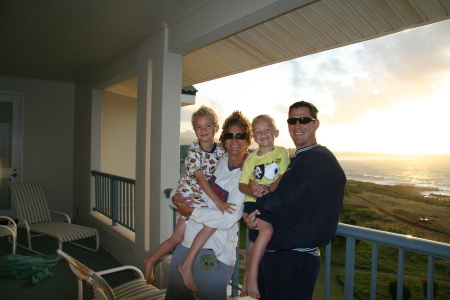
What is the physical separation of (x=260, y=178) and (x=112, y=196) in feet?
13.1

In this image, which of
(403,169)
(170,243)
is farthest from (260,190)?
(403,169)

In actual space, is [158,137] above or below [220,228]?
above

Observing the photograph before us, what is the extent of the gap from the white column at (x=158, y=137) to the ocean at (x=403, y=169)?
1.87 meters

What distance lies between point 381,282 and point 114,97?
36.4 feet

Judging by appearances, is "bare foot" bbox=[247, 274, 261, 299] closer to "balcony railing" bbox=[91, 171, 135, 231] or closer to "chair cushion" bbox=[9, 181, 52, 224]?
"balcony railing" bbox=[91, 171, 135, 231]

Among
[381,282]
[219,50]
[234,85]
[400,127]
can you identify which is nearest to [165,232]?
[219,50]

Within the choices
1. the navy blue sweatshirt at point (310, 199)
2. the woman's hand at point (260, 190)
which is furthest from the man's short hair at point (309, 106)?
the woman's hand at point (260, 190)

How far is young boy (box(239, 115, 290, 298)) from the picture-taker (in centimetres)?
150

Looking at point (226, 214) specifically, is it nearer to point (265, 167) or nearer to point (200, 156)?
point (265, 167)

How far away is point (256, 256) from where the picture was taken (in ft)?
4.91

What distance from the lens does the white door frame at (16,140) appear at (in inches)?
242

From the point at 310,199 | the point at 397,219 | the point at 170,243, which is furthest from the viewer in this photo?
the point at 397,219

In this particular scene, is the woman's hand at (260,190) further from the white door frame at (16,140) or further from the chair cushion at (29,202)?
the white door frame at (16,140)

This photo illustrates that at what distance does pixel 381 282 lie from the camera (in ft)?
36.1
